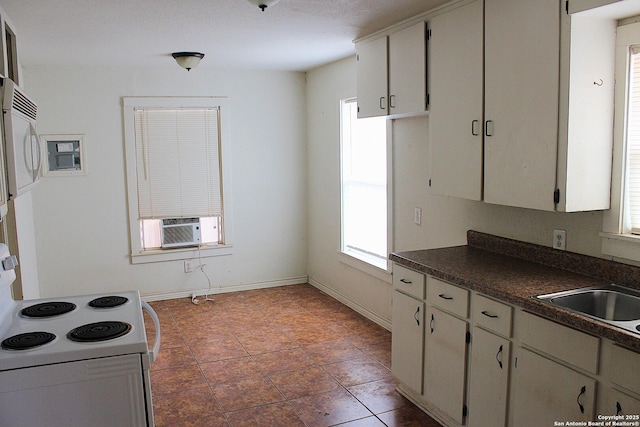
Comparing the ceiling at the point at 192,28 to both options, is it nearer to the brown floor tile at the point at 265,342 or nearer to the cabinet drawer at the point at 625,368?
the cabinet drawer at the point at 625,368

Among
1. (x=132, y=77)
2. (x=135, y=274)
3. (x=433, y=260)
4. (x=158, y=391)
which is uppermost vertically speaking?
(x=132, y=77)

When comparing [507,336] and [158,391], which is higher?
[507,336]

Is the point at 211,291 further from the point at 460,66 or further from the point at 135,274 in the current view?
the point at 460,66

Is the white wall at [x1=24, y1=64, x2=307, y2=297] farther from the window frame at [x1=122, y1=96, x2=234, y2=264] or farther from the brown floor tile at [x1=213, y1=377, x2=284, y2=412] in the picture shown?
the brown floor tile at [x1=213, y1=377, x2=284, y2=412]

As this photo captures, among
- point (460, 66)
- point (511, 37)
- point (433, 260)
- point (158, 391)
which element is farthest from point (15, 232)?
point (511, 37)

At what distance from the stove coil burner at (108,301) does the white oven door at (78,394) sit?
575 mm

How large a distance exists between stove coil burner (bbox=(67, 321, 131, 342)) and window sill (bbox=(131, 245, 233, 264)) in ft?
11.1

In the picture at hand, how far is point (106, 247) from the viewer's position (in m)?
5.44

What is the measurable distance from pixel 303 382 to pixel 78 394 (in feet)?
6.09

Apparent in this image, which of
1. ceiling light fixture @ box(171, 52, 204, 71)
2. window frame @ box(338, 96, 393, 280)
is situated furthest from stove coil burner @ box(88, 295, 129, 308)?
ceiling light fixture @ box(171, 52, 204, 71)

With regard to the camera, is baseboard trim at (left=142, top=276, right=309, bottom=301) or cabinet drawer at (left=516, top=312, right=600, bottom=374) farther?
baseboard trim at (left=142, top=276, right=309, bottom=301)

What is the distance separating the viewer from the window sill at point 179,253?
5.55m

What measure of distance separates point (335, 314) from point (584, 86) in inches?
126

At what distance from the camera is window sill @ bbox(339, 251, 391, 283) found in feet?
14.6
